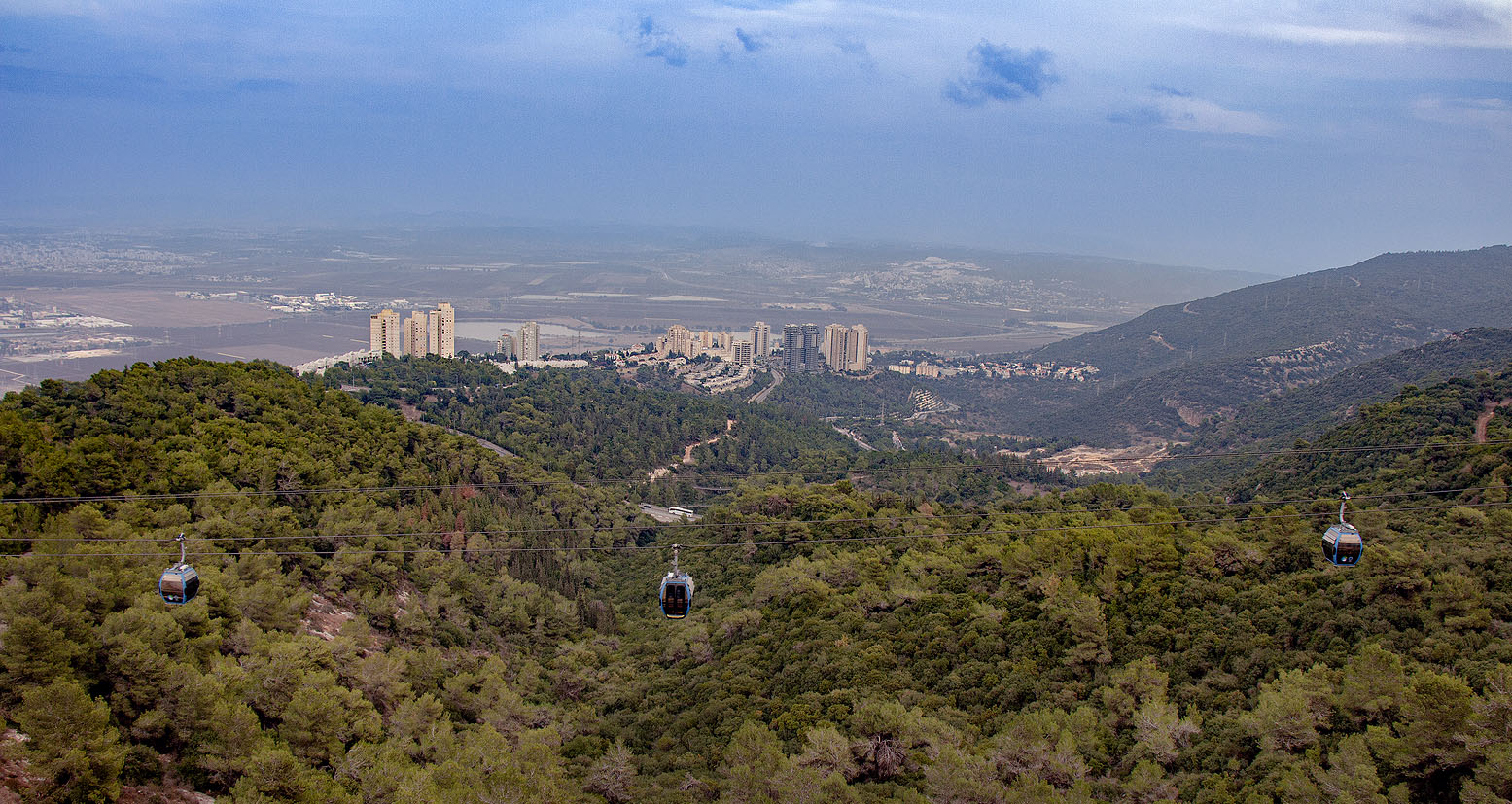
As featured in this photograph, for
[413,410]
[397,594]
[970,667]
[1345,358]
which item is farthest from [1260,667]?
[1345,358]

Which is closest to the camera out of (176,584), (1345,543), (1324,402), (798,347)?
(176,584)

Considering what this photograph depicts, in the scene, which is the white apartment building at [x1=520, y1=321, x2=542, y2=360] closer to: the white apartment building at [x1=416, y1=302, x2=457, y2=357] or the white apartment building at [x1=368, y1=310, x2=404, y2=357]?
the white apartment building at [x1=416, y1=302, x2=457, y2=357]

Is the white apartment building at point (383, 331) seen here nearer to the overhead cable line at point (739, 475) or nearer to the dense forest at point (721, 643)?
the overhead cable line at point (739, 475)

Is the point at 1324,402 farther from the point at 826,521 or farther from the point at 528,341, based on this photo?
the point at 528,341

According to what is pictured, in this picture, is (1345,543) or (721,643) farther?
(721,643)

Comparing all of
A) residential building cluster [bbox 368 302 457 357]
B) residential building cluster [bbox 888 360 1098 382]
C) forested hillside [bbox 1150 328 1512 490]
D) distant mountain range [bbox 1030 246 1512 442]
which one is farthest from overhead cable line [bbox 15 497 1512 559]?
residential building cluster [bbox 888 360 1098 382]

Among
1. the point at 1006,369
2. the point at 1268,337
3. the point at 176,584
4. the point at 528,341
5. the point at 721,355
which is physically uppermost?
the point at 1268,337

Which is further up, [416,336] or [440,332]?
[440,332]

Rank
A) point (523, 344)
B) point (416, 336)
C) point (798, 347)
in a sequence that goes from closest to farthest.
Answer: point (416, 336) < point (523, 344) < point (798, 347)

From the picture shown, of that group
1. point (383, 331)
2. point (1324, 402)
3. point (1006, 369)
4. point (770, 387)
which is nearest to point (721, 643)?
point (1324, 402)
